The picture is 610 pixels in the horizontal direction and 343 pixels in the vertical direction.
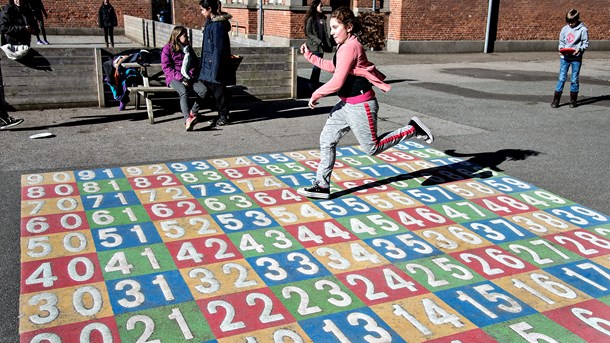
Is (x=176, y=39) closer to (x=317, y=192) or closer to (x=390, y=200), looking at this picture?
(x=317, y=192)

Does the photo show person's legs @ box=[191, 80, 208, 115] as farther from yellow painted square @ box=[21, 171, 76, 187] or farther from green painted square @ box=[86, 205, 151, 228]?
green painted square @ box=[86, 205, 151, 228]

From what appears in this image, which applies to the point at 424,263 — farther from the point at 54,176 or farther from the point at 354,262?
the point at 54,176

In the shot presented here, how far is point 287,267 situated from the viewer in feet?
16.0

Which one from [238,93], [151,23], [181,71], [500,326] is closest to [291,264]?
[500,326]

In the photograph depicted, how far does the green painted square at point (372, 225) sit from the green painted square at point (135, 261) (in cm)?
177

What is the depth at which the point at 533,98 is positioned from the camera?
14.4 m

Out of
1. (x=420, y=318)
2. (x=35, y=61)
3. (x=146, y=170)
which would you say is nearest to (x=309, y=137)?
(x=146, y=170)

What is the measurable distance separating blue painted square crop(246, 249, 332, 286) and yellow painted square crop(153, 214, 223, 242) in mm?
745

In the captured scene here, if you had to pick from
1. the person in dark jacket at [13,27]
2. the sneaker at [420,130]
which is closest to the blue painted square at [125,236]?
the sneaker at [420,130]

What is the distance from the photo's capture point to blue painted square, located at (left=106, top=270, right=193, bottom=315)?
4.20 metres

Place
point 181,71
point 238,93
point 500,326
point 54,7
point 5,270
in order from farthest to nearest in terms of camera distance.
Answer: point 54,7 < point 238,93 < point 181,71 < point 5,270 < point 500,326

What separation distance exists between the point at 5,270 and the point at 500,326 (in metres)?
3.77

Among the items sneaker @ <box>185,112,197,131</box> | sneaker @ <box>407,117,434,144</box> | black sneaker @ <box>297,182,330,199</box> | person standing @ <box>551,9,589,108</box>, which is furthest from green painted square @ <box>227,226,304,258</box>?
person standing @ <box>551,9,589,108</box>

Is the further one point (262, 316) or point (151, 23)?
point (151, 23)
